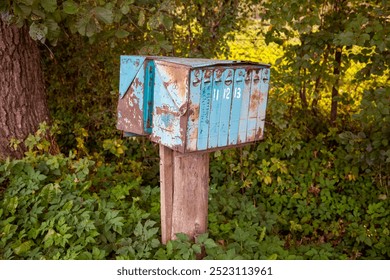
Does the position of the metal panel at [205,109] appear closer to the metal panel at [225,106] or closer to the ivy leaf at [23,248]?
the metal panel at [225,106]

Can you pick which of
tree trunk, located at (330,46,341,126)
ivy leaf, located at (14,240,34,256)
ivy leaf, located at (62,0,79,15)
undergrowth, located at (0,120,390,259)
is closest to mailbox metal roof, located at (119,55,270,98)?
ivy leaf, located at (62,0,79,15)

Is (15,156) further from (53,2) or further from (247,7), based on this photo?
(247,7)

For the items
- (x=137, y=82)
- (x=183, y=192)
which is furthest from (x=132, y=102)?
(x=183, y=192)

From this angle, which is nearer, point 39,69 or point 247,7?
point 39,69

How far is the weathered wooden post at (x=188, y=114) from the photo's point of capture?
7.64 ft

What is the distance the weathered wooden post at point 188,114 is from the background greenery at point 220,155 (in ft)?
0.86

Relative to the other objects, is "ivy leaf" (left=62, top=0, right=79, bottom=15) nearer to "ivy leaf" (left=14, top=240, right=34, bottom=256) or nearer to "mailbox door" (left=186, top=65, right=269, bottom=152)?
"mailbox door" (left=186, top=65, right=269, bottom=152)

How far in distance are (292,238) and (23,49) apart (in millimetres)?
3002

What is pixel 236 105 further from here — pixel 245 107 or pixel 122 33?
pixel 122 33

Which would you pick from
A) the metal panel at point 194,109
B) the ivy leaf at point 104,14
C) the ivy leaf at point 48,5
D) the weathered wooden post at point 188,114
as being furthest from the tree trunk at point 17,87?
the metal panel at point 194,109

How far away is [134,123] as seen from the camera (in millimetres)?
2641

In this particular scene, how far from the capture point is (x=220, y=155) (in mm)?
4473

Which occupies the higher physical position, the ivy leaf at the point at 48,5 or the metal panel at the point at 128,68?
the ivy leaf at the point at 48,5

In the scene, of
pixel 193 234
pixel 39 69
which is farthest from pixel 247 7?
pixel 193 234
